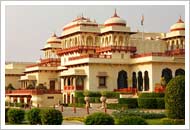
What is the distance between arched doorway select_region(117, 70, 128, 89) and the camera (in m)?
37.0

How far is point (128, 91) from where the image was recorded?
3334cm

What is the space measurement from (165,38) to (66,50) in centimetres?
1036

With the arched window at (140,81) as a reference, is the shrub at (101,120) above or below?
below

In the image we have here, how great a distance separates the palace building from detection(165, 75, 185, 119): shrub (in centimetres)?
1410

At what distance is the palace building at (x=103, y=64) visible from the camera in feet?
115

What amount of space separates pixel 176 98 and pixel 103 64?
17.2m

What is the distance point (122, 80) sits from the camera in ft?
123

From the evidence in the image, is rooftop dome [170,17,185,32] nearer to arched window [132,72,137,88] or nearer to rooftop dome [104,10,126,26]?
rooftop dome [104,10,126,26]

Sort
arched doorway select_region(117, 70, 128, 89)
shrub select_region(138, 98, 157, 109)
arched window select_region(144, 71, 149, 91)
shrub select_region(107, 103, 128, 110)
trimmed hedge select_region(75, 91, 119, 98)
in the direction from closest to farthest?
1. shrub select_region(107, 103, 128, 110)
2. shrub select_region(138, 98, 157, 109)
3. trimmed hedge select_region(75, 91, 119, 98)
4. arched window select_region(144, 71, 149, 91)
5. arched doorway select_region(117, 70, 128, 89)

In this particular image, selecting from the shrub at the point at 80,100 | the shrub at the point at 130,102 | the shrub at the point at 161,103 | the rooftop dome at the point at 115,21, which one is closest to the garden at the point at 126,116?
the shrub at the point at 161,103

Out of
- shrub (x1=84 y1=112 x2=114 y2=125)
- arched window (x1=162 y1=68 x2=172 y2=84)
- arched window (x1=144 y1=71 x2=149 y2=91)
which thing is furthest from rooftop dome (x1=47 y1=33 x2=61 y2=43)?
shrub (x1=84 y1=112 x2=114 y2=125)

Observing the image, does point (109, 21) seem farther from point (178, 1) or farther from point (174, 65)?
point (178, 1)

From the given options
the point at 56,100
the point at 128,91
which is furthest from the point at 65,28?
the point at 128,91

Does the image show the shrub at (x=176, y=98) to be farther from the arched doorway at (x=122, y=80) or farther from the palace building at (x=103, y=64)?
the arched doorway at (x=122, y=80)
